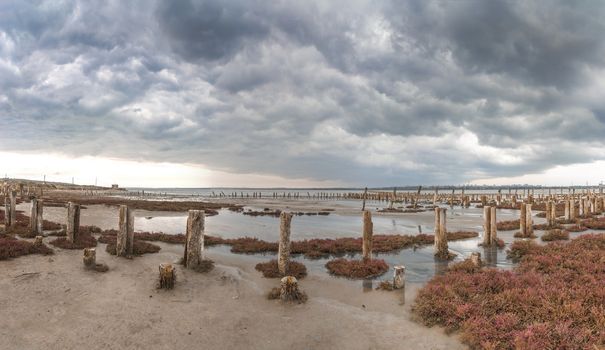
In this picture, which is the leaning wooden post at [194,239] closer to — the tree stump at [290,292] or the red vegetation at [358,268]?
the tree stump at [290,292]

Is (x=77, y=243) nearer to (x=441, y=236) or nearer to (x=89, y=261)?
(x=89, y=261)

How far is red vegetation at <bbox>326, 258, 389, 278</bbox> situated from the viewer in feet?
45.3

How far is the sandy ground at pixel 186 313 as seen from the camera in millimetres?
8156

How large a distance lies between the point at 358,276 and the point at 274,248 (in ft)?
23.2

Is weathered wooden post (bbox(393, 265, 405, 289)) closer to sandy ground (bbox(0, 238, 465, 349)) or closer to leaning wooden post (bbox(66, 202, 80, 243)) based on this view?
sandy ground (bbox(0, 238, 465, 349))

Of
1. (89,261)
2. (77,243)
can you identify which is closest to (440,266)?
(89,261)

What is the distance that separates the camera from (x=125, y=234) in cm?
1494

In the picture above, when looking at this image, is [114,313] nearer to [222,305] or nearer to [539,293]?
[222,305]

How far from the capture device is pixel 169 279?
1146 centimetres

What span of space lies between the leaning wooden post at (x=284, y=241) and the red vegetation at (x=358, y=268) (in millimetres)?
2262

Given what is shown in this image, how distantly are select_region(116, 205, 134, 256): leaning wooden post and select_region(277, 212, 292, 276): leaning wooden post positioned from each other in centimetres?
717

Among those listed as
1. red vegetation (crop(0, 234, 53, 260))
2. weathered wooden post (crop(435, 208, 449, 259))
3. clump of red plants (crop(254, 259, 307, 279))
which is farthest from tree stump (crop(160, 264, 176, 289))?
weathered wooden post (crop(435, 208, 449, 259))

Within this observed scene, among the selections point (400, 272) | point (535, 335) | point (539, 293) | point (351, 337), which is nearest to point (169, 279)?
point (351, 337)

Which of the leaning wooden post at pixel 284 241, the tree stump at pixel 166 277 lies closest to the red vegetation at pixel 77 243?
the tree stump at pixel 166 277
